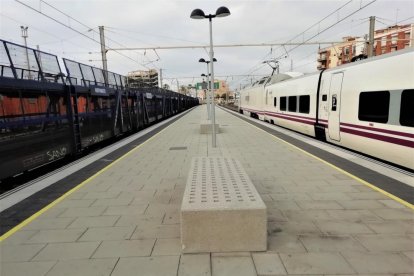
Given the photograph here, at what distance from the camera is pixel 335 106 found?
10461 millimetres

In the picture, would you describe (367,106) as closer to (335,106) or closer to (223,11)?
(335,106)

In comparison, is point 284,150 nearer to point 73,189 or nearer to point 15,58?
point 73,189

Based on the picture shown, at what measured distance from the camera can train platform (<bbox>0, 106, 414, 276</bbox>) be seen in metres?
3.36

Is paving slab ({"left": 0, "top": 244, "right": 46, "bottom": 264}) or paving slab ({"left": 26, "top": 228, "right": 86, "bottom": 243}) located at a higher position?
paving slab ({"left": 26, "top": 228, "right": 86, "bottom": 243})

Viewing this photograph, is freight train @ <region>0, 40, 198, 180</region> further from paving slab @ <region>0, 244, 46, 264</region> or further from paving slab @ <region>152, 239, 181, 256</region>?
paving slab @ <region>152, 239, 181, 256</region>

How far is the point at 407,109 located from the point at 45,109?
9123 mm

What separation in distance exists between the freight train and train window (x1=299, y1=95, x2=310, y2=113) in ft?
29.5

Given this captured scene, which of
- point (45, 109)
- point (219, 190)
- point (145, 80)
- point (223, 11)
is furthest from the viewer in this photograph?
point (145, 80)

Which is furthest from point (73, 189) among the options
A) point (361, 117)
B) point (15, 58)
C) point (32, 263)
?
point (361, 117)

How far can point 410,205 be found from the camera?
5.00 m

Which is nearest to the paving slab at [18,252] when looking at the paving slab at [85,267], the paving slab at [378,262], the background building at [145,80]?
the paving slab at [85,267]

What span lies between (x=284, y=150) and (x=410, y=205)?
547 cm

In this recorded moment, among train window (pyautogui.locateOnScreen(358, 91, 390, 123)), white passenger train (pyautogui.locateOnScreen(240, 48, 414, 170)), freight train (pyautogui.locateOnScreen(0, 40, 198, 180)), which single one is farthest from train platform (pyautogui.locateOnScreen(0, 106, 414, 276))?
freight train (pyautogui.locateOnScreen(0, 40, 198, 180))

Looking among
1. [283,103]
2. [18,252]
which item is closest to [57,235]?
[18,252]
